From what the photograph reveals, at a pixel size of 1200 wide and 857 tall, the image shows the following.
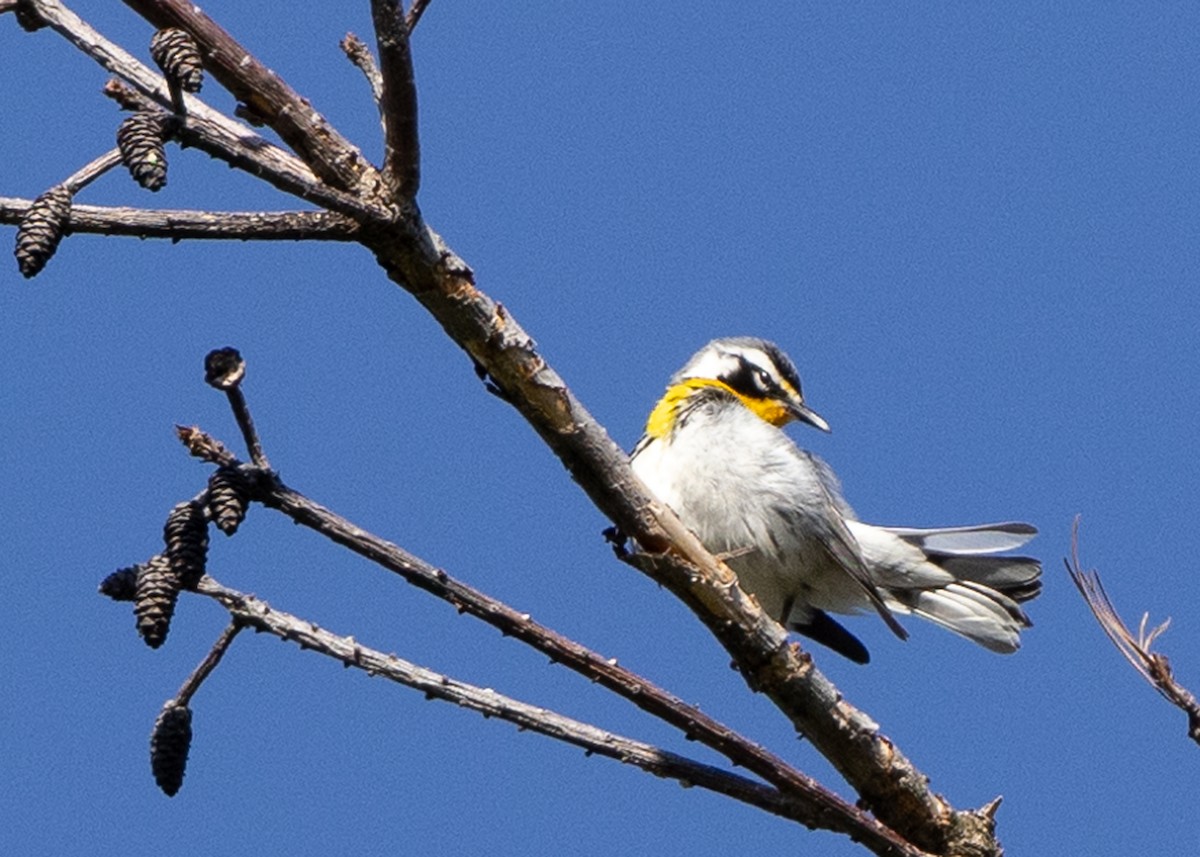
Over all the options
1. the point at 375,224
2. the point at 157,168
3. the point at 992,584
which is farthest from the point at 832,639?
the point at 157,168

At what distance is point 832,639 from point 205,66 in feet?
14.2

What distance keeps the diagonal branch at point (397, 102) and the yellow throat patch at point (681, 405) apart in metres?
3.47

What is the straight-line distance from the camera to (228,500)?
9.11 feet

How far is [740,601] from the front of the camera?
3.64 m

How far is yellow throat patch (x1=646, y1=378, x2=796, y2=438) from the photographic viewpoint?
6551 mm

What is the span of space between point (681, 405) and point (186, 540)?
3928 mm

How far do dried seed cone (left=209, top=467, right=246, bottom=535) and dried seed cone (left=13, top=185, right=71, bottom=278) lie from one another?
0.47 metres

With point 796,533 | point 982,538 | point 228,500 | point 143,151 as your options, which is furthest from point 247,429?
point 982,538

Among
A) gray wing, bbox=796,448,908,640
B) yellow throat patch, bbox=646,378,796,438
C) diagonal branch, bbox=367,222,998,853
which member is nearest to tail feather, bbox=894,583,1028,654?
gray wing, bbox=796,448,908,640

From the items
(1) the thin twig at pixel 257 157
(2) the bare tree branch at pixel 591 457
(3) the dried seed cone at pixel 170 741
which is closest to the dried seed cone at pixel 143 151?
(1) the thin twig at pixel 257 157

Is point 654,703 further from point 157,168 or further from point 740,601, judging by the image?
point 157,168

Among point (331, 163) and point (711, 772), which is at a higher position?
point (331, 163)

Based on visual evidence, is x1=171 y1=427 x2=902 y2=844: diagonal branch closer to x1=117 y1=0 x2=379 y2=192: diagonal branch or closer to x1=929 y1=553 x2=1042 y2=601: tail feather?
x1=117 y1=0 x2=379 y2=192: diagonal branch

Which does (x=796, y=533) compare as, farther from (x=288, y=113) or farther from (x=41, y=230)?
(x=41, y=230)
